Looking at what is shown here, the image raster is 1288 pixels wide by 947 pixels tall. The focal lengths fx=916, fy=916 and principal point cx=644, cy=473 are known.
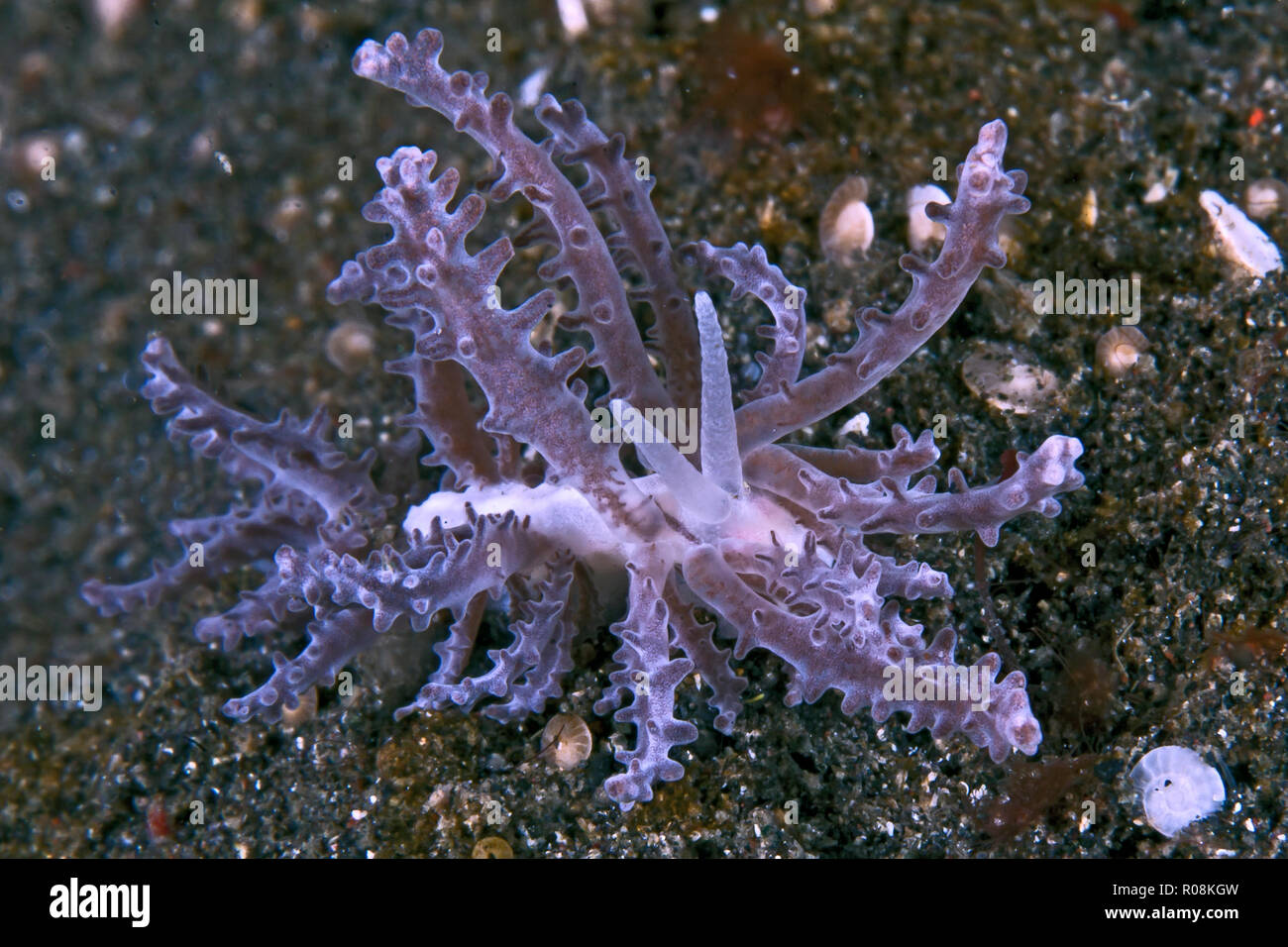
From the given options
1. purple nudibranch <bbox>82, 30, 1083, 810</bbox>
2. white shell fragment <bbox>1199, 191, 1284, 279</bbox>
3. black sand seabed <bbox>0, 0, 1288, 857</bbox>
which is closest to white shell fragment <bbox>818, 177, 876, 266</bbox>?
black sand seabed <bbox>0, 0, 1288, 857</bbox>

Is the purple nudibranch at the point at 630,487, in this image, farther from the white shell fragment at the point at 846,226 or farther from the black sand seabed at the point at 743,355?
the white shell fragment at the point at 846,226

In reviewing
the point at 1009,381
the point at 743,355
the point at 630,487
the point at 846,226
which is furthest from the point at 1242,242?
the point at 630,487

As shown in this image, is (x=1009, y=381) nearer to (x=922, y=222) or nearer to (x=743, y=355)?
(x=922, y=222)

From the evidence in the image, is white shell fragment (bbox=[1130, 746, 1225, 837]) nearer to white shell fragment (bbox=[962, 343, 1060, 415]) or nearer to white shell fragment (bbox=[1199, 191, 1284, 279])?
white shell fragment (bbox=[962, 343, 1060, 415])

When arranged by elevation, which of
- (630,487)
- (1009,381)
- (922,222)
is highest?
(922,222)
